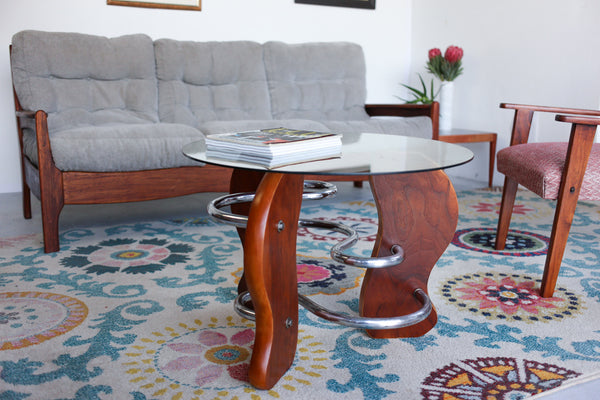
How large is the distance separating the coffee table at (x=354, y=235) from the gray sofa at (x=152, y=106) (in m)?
0.76

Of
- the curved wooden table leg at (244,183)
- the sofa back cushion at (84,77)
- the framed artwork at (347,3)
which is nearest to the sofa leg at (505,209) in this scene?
the curved wooden table leg at (244,183)

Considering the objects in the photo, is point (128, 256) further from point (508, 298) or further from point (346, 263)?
point (508, 298)

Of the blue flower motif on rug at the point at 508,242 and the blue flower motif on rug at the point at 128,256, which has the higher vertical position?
the blue flower motif on rug at the point at 508,242

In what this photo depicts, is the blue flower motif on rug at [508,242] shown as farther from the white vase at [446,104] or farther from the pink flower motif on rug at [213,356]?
the white vase at [446,104]

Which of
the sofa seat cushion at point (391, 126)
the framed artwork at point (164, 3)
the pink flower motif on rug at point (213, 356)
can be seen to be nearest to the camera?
the pink flower motif on rug at point (213, 356)

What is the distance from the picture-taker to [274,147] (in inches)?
45.0

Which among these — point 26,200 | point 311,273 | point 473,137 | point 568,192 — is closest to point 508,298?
point 568,192

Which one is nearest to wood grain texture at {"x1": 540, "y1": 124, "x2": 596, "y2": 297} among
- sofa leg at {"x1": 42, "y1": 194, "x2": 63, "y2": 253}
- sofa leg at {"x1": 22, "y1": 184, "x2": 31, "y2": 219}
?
sofa leg at {"x1": 42, "y1": 194, "x2": 63, "y2": 253}

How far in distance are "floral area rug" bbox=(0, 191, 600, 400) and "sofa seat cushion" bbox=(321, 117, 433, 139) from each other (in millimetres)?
696

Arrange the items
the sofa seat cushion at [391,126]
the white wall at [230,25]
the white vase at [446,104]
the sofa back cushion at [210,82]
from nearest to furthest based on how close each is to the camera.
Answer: the sofa seat cushion at [391,126], the sofa back cushion at [210,82], the white wall at [230,25], the white vase at [446,104]

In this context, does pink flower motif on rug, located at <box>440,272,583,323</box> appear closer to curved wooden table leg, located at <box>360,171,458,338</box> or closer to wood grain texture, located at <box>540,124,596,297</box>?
wood grain texture, located at <box>540,124,596,297</box>

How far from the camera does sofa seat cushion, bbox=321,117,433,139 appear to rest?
2666 mm

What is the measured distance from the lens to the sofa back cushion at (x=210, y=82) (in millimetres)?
2797

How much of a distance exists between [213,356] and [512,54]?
279 cm
